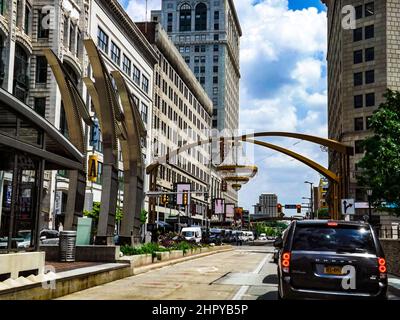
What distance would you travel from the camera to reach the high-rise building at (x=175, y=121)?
85625mm

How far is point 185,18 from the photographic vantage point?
178 m

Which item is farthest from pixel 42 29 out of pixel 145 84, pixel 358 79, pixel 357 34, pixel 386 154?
pixel 357 34

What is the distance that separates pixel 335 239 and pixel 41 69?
148 feet

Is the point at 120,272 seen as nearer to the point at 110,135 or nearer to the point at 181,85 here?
the point at 110,135

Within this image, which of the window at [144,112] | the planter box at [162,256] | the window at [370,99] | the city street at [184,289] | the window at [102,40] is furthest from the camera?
the window at [144,112]

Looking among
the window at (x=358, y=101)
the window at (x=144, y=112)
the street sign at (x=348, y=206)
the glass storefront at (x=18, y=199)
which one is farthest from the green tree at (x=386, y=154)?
the window at (x=144, y=112)

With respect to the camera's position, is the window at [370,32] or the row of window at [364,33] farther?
the row of window at [364,33]

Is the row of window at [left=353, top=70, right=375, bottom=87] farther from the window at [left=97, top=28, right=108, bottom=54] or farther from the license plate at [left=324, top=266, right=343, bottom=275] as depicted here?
the license plate at [left=324, top=266, right=343, bottom=275]

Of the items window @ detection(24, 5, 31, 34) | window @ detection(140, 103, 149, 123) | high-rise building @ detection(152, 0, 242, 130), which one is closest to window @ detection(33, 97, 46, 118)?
window @ detection(24, 5, 31, 34)

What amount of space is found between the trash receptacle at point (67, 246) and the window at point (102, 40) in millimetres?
43678

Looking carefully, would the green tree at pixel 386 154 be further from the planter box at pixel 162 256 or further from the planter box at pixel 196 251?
the planter box at pixel 196 251
